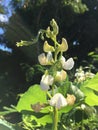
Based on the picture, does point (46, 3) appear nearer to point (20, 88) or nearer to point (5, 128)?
point (20, 88)

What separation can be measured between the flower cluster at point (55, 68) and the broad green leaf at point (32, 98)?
3.3 inches

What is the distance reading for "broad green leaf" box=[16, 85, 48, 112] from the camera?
1.04 meters

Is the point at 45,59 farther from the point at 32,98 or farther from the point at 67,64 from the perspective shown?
the point at 32,98

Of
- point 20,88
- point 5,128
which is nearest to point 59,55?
point 5,128

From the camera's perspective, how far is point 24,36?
2622 cm

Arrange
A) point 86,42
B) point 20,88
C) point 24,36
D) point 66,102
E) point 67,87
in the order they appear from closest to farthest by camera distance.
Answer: point 66,102 < point 67,87 < point 20,88 < point 24,36 < point 86,42

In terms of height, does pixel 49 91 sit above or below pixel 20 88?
below

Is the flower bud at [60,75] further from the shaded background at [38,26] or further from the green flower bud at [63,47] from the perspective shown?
the shaded background at [38,26]

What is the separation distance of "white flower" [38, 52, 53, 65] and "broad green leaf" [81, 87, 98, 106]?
0.53 feet

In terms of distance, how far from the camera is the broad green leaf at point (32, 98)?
1.04m

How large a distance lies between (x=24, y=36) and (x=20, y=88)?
470 centimetres

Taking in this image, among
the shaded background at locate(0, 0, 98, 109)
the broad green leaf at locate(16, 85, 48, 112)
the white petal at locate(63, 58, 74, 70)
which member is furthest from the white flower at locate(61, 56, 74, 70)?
the shaded background at locate(0, 0, 98, 109)

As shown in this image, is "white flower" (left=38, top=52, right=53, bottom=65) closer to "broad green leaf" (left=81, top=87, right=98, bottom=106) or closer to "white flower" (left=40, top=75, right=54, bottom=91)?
"white flower" (left=40, top=75, right=54, bottom=91)

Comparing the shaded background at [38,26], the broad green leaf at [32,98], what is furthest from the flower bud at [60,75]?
the shaded background at [38,26]
